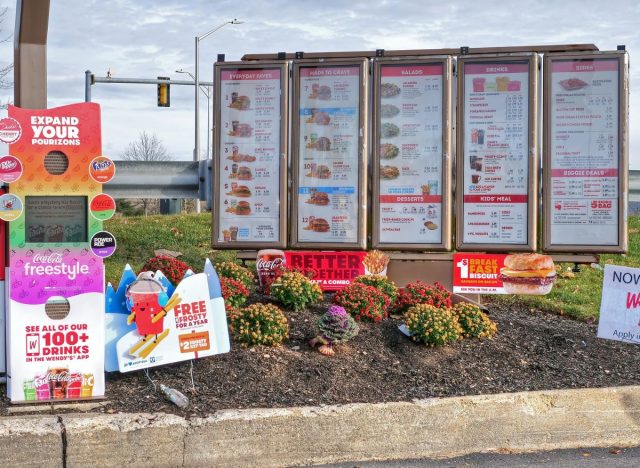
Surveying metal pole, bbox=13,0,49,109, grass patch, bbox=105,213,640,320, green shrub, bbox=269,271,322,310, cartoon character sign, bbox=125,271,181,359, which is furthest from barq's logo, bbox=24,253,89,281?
A: grass patch, bbox=105,213,640,320

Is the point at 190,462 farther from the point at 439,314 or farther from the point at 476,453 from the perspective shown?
the point at 439,314

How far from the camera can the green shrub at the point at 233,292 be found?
7.76 metres

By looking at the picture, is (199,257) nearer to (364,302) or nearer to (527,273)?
(364,302)

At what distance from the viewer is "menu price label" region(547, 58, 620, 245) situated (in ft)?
30.1

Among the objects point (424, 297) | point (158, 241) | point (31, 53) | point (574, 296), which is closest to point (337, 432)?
point (424, 297)

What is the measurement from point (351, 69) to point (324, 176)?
3.82 feet

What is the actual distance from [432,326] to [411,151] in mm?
2667

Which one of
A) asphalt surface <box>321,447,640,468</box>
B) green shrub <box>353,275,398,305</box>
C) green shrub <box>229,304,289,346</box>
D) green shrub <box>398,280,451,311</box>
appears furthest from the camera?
green shrub <box>353,275,398,305</box>

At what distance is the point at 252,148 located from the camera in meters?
9.57

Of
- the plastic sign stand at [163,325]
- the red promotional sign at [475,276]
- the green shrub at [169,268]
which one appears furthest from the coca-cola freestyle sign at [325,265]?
the plastic sign stand at [163,325]

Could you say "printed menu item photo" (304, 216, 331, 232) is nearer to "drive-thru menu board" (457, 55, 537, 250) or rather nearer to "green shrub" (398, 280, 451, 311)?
"drive-thru menu board" (457, 55, 537, 250)

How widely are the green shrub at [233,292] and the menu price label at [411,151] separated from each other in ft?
7.06

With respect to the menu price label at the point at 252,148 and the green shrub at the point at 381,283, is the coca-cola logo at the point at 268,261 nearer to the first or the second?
the menu price label at the point at 252,148

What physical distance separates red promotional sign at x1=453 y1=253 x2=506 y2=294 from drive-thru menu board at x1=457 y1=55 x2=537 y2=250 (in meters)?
0.22
